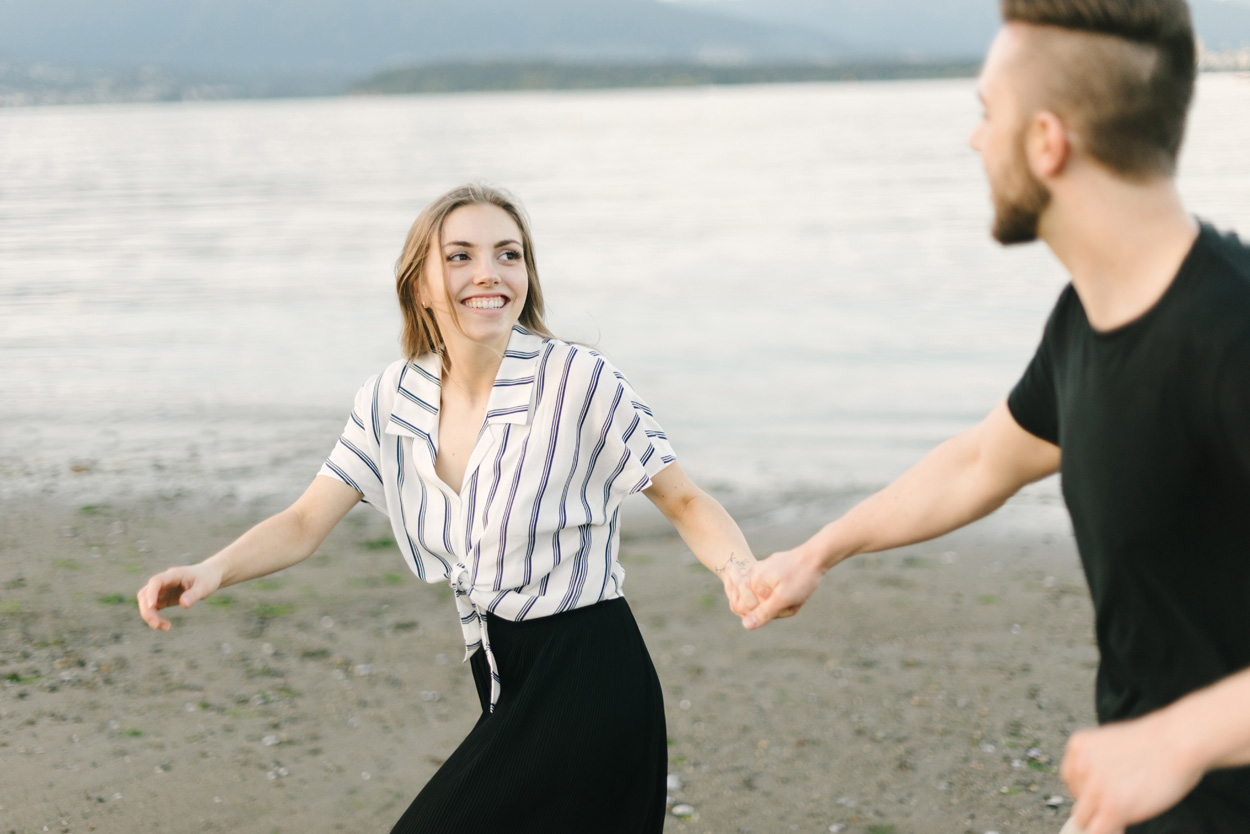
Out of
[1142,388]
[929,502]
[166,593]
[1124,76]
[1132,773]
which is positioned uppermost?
[1124,76]

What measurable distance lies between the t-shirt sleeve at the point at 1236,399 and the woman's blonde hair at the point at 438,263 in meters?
2.29

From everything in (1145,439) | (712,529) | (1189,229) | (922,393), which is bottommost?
(922,393)

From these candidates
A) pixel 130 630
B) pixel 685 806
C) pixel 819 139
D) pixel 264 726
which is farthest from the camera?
pixel 819 139

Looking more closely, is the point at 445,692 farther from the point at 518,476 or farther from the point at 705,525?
the point at 518,476

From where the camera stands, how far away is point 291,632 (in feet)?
22.9

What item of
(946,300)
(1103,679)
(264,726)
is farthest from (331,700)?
(946,300)

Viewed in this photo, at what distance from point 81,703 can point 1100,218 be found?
570 centimetres

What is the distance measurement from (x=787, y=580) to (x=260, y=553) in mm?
1628

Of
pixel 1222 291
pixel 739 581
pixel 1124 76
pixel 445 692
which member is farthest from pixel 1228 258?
pixel 445 692

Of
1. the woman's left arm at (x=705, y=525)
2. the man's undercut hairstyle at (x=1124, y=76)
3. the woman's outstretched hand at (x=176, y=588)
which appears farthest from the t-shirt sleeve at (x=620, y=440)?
the man's undercut hairstyle at (x=1124, y=76)

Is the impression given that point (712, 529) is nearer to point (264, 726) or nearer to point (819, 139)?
point (264, 726)

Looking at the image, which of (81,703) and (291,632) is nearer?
(81,703)

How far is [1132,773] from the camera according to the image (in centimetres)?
178

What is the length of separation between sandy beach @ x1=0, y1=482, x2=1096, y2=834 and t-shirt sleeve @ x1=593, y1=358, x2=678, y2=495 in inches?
38.8
